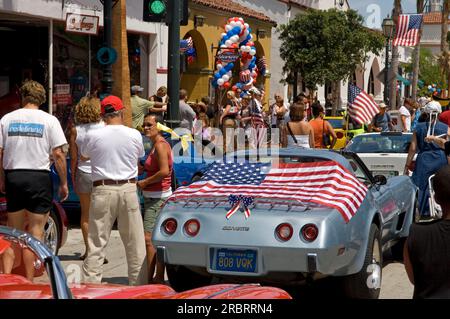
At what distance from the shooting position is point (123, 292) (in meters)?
4.69

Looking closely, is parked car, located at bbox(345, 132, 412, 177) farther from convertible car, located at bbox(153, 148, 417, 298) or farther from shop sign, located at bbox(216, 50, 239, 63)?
shop sign, located at bbox(216, 50, 239, 63)

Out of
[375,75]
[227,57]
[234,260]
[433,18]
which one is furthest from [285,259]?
[433,18]

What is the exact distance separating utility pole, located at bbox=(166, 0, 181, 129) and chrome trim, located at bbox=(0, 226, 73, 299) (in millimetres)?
9671

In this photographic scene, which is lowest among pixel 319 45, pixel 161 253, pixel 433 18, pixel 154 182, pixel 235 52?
pixel 161 253

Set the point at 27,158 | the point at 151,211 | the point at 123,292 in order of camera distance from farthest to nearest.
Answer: the point at 151,211, the point at 27,158, the point at 123,292

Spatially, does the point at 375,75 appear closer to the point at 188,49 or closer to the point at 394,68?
the point at 394,68

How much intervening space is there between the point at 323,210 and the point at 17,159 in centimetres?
279

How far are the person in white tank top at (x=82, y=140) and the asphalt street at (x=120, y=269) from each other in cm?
54

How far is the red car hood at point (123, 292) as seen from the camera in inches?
171

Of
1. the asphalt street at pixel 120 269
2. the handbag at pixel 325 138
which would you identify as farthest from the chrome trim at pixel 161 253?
the handbag at pixel 325 138

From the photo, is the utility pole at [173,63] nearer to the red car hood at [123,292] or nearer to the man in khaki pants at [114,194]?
the man in khaki pants at [114,194]

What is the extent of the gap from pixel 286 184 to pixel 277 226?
913 millimetres
